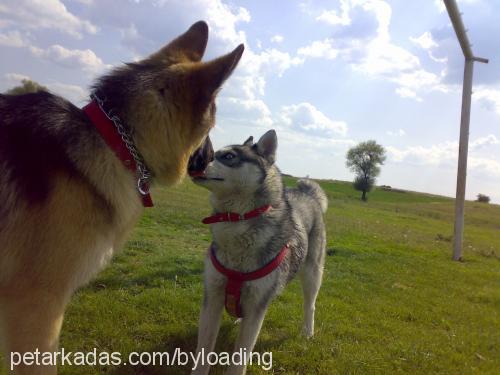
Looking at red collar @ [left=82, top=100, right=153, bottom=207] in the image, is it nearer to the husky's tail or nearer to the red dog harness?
the red dog harness

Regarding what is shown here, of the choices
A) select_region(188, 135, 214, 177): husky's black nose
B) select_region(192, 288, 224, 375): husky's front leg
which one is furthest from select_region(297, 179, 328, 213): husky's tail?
select_region(188, 135, 214, 177): husky's black nose

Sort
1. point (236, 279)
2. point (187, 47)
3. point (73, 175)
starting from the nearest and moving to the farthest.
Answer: point (73, 175) < point (187, 47) < point (236, 279)

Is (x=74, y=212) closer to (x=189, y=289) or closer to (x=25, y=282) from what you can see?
(x=25, y=282)

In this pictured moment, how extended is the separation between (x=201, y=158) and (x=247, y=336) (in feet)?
6.47

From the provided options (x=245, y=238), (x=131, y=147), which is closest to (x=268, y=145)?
(x=245, y=238)

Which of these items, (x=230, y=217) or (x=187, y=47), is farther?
(x=230, y=217)

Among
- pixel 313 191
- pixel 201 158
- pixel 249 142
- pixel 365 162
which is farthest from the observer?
pixel 365 162

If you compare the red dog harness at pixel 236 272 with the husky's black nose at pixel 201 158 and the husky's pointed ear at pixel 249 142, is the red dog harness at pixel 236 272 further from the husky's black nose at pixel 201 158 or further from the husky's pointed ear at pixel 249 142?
the husky's pointed ear at pixel 249 142

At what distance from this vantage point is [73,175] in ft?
8.47

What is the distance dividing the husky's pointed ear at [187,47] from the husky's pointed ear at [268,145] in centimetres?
162

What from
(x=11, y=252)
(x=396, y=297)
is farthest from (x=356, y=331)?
(x=11, y=252)

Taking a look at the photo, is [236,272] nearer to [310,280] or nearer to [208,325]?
[208,325]

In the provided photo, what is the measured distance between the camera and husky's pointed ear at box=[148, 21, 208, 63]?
3203mm

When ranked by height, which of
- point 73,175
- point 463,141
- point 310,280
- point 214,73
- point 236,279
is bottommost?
point 310,280
